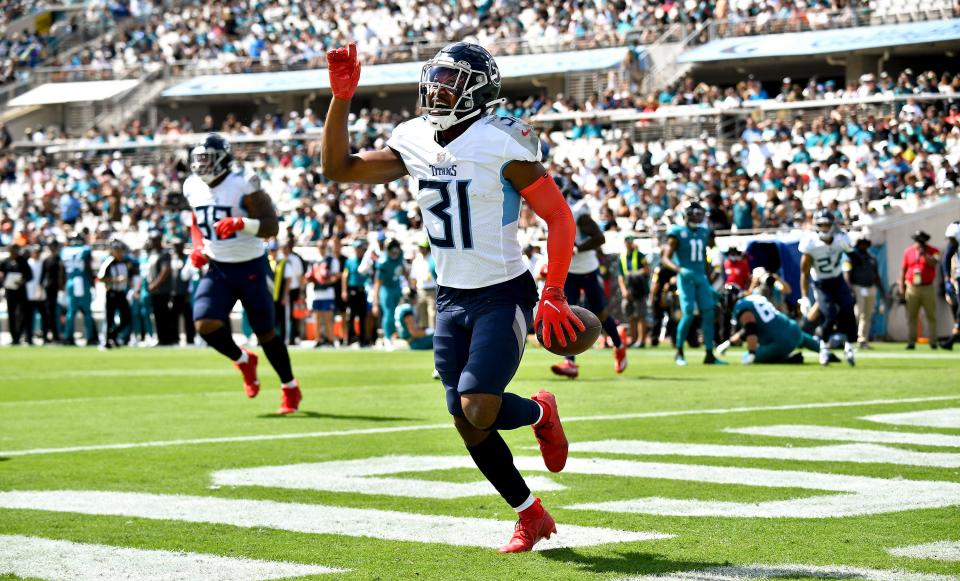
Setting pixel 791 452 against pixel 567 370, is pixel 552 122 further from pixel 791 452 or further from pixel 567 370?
pixel 791 452

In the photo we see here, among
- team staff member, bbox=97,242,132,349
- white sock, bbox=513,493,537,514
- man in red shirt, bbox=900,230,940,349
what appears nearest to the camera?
white sock, bbox=513,493,537,514

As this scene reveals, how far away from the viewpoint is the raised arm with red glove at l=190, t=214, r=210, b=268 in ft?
38.6

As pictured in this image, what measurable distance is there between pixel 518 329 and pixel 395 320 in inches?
717

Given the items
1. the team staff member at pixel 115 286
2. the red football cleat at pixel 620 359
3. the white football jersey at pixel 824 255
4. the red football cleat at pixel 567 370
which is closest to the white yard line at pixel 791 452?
the red football cleat at pixel 567 370

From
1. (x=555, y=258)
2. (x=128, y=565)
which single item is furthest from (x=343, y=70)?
(x=128, y=565)

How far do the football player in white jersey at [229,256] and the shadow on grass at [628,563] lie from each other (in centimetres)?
640

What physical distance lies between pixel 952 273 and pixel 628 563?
17.0 metres

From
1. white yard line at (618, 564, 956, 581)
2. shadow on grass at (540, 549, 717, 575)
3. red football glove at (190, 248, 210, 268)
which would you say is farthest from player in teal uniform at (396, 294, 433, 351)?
white yard line at (618, 564, 956, 581)

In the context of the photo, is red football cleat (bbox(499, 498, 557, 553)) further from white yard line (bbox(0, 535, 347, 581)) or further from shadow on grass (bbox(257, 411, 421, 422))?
shadow on grass (bbox(257, 411, 421, 422))

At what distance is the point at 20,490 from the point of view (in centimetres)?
755

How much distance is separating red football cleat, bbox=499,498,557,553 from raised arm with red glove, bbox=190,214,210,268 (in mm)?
6395

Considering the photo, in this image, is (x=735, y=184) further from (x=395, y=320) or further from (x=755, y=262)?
(x=395, y=320)

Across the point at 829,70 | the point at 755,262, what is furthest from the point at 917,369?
the point at 829,70

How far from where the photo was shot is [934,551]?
5.39 m
